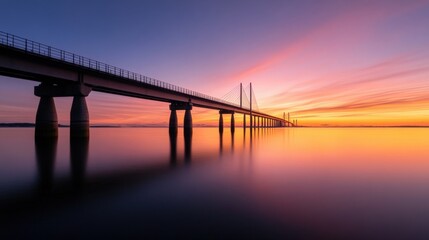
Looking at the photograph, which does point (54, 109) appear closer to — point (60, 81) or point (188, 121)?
point (60, 81)

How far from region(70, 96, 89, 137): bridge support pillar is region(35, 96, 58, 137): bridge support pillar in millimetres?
2936

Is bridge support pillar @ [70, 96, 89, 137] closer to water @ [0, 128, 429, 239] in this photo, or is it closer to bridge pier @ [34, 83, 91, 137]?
bridge pier @ [34, 83, 91, 137]

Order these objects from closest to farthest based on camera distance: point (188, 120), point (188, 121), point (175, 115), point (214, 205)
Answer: point (214, 205) < point (175, 115) < point (188, 120) < point (188, 121)

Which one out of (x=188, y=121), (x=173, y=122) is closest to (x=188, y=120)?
(x=188, y=121)

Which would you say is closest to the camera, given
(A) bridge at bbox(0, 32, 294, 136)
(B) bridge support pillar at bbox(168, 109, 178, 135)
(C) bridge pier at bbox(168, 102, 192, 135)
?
(A) bridge at bbox(0, 32, 294, 136)

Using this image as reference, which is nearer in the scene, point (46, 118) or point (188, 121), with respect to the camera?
point (46, 118)

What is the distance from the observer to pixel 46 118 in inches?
1320

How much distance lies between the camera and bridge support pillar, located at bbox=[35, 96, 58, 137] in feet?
108

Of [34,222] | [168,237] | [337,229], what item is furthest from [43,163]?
[337,229]

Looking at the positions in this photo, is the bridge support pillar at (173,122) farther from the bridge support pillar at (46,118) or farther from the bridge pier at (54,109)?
the bridge support pillar at (46,118)

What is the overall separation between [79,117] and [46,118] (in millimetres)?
4573

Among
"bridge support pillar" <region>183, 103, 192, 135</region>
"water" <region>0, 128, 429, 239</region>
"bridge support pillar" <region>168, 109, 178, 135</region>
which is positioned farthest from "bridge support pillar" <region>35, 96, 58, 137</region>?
"bridge support pillar" <region>183, 103, 192, 135</region>

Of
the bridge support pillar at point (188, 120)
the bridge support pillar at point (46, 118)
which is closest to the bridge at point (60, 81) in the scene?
the bridge support pillar at point (46, 118)

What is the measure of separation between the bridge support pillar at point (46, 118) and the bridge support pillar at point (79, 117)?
2.94 m
